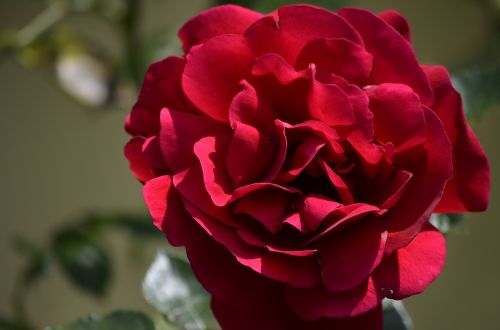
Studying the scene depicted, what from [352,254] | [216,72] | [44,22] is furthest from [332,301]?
[44,22]

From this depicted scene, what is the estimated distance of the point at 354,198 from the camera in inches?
14.1

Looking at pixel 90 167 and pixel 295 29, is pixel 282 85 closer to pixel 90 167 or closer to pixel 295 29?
pixel 295 29

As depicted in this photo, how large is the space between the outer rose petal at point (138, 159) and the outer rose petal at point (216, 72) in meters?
0.04

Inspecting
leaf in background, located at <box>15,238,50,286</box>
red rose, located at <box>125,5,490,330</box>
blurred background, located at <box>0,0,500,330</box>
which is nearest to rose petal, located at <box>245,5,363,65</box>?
red rose, located at <box>125,5,490,330</box>

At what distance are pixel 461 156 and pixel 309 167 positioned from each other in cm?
8

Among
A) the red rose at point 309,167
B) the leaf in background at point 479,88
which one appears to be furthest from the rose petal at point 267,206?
the leaf in background at point 479,88

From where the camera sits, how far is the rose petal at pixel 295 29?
35 cm

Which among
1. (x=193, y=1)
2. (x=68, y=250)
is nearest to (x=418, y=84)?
(x=68, y=250)

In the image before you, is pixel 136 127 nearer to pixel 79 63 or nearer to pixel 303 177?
pixel 303 177

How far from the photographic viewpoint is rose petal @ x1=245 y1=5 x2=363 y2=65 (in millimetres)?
350

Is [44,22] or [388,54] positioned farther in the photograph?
[44,22]

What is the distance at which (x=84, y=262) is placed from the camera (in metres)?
0.98

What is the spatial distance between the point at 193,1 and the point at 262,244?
103 cm

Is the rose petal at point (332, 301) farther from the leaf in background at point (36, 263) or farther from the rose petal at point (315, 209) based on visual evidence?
the leaf in background at point (36, 263)
